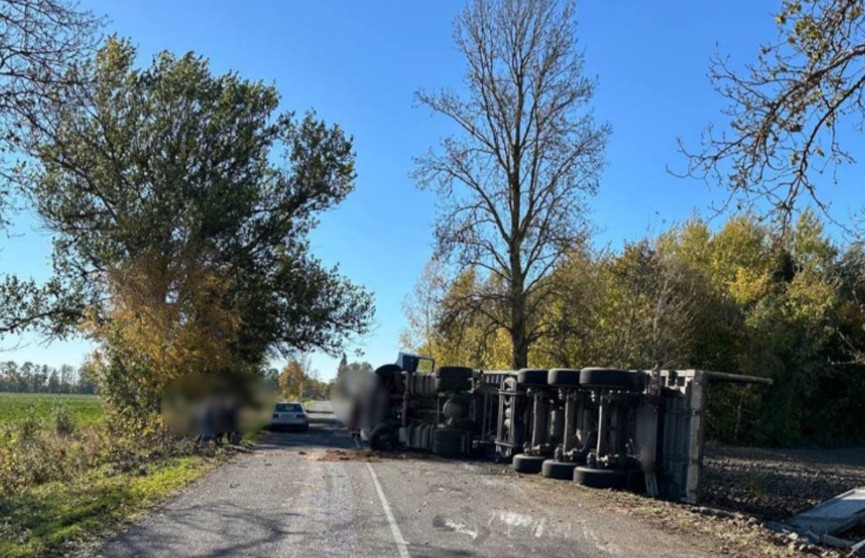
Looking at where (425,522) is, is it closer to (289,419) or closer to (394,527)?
(394,527)

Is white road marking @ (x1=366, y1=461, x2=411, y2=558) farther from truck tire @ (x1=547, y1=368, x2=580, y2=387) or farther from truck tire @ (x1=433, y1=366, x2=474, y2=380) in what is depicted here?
truck tire @ (x1=433, y1=366, x2=474, y2=380)

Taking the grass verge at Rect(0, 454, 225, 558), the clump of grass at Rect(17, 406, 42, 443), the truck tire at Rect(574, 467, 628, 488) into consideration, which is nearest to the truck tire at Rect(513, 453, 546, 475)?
the truck tire at Rect(574, 467, 628, 488)

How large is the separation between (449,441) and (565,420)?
5599mm

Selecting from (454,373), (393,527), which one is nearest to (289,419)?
(454,373)

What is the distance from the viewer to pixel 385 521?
1065cm

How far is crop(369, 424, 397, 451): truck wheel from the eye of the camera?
2392 cm

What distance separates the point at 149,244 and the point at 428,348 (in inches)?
969

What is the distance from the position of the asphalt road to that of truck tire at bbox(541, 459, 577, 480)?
0.31m

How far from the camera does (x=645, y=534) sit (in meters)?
10.5

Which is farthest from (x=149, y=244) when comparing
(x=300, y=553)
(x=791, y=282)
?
(x=791, y=282)

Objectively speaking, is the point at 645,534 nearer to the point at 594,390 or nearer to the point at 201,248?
the point at 594,390

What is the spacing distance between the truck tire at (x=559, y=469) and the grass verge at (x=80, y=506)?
7.28 m

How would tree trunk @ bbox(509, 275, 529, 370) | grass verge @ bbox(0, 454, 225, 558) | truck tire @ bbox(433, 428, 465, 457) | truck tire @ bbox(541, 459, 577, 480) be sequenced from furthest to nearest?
1. tree trunk @ bbox(509, 275, 529, 370)
2. truck tire @ bbox(433, 428, 465, 457)
3. truck tire @ bbox(541, 459, 577, 480)
4. grass verge @ bbox(0, 454, 225, 558)

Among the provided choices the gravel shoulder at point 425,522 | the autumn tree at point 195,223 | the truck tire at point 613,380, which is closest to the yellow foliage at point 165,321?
the autumn tree at point 195,223
